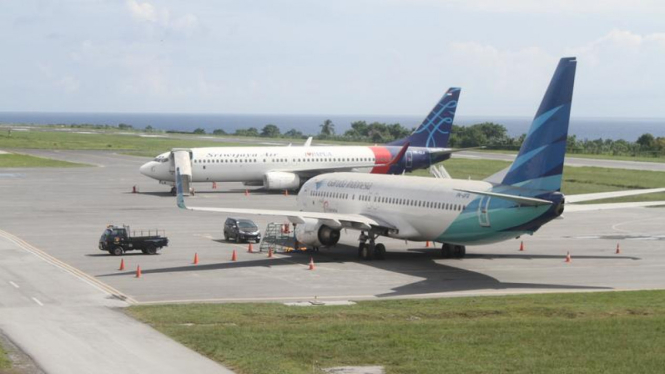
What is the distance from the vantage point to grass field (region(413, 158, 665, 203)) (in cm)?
9069

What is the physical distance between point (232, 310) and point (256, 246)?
69.0 feet

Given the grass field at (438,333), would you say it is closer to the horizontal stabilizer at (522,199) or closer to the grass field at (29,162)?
the horizontal stabilizer at (522,199)

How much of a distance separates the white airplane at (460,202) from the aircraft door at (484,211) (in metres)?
0.05

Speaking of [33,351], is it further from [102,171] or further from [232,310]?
[102,171]

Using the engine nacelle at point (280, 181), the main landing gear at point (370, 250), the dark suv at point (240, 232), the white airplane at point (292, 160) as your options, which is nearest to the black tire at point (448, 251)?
the main landing gear at point (370, 250)

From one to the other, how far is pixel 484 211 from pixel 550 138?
4.52 meters

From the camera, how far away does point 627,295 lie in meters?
39.0

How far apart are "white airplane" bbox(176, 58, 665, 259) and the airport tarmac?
167cm

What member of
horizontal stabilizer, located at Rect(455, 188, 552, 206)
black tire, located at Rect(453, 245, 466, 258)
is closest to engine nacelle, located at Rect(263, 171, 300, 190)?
black tire, located at Rect(453, 245, 466, 258)

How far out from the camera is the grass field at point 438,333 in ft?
88.1

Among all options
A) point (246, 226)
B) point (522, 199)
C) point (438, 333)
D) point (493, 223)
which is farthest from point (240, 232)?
point (438, 333)

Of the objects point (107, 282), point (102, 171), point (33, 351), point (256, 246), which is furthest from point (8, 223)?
point (102, 171)

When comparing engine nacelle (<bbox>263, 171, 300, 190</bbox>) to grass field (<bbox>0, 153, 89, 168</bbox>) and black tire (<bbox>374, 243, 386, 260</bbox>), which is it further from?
grass field (<bbox>0, 153, 89, 168</bbox>)

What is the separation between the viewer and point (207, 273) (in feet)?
149
